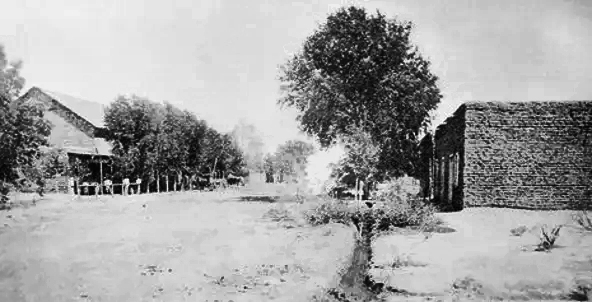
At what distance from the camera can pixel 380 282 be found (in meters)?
3.39

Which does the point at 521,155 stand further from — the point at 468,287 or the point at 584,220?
the point at 468,287

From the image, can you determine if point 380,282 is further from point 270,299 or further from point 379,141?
point 379,141

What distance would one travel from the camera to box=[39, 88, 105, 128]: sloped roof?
11.1ft

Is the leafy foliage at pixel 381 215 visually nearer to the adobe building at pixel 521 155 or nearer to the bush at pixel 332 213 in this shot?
the bush at pixel 332 213

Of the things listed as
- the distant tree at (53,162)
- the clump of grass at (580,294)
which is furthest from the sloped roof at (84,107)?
the clump of grass at (580,294)

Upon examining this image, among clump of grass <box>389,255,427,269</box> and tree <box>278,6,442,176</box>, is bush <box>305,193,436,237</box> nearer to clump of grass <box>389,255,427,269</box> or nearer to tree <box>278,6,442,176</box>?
tree <box>278,6,442,176</box>

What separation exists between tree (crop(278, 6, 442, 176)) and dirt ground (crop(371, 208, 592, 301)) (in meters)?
1.69

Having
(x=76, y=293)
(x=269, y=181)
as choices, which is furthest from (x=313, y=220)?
(x=269, y=181)

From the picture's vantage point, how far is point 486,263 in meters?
3.68

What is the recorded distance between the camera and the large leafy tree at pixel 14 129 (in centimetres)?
302

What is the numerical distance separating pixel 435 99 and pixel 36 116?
541cm

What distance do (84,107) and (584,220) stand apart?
199 inches

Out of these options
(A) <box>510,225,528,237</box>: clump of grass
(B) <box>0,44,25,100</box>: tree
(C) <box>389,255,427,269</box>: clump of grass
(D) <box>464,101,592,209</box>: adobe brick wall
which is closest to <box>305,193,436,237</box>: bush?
(A) <box>510,225,528,237</box>: clump of grass

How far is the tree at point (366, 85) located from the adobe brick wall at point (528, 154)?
1.13 m
